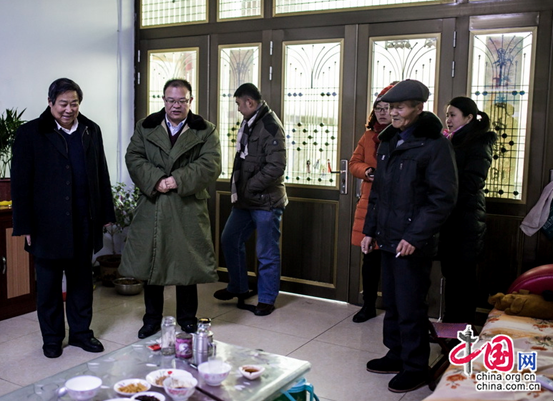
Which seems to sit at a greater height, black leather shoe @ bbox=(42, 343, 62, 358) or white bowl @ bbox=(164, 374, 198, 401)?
white bowl @ bbox=(164, 374, 198, 401)

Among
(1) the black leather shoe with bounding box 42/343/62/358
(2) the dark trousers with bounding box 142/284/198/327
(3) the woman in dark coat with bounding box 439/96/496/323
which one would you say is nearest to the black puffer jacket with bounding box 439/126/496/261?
(3) the woman in dark coat with bounding box 439/96/496/323

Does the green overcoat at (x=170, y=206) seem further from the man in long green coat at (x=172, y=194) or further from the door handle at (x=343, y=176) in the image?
the door handle at (x=343, y=176)

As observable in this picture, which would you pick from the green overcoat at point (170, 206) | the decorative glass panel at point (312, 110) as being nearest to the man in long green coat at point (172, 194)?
the green overcoat at point (170, 206)

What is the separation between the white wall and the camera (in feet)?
13.4

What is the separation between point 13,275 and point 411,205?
2625 mm

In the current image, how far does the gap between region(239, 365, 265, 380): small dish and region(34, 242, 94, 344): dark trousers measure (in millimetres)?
1413

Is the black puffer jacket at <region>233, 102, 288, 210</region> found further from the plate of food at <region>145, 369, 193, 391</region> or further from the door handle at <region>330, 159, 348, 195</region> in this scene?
the plate of food at <region>145, 369, 193, 391</region>

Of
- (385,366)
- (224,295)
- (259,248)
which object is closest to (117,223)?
(224,295)

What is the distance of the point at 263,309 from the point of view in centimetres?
397

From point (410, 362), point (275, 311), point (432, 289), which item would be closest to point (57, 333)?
point (275, 311)

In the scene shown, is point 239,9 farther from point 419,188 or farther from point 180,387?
point 180,387

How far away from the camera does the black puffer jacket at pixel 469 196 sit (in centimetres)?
327

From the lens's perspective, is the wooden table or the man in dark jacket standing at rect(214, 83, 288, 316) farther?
the man in dark jacket standing at rect(214, 83, 288, 316)

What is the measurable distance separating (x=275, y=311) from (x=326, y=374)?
1099mm
